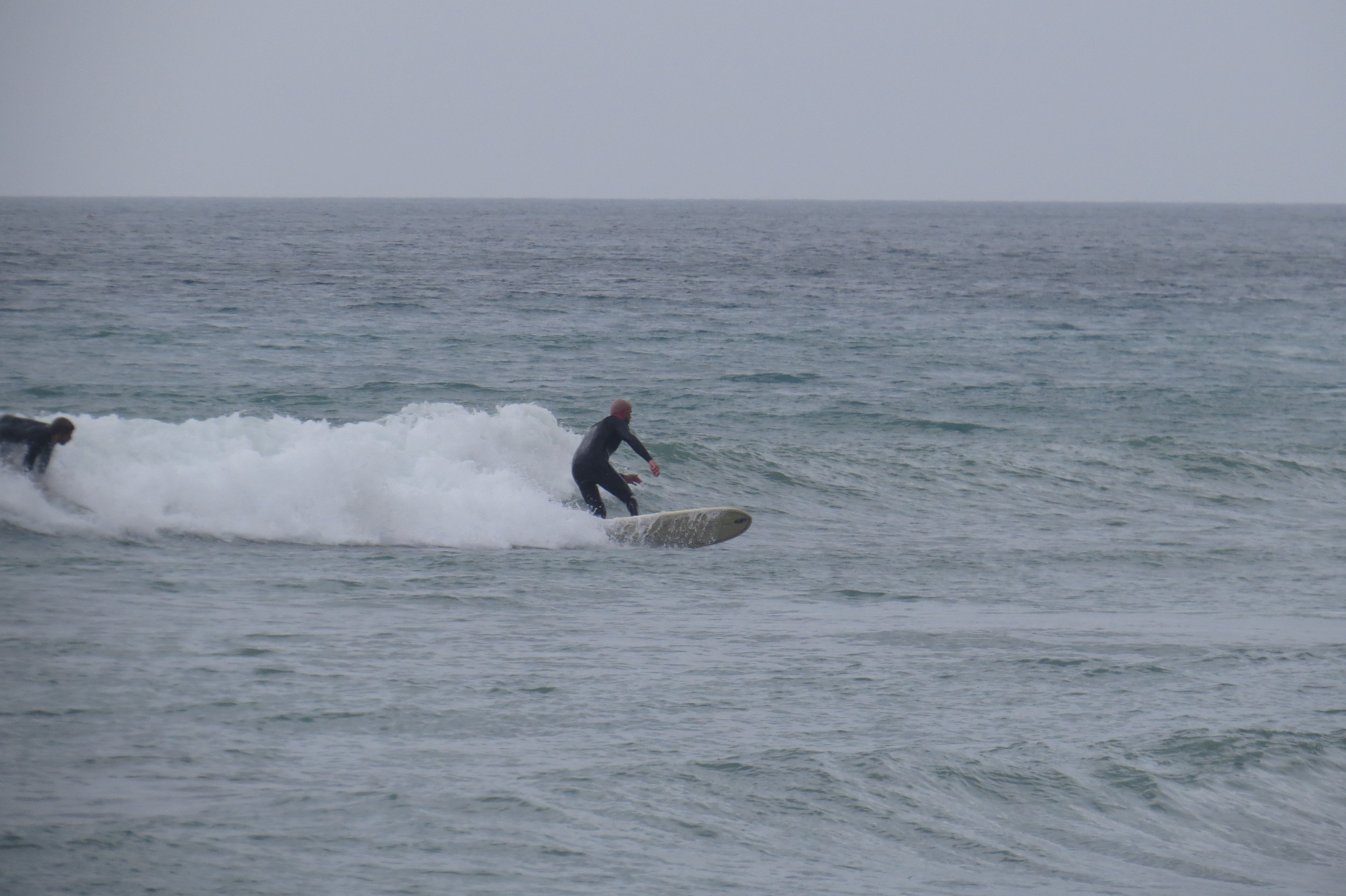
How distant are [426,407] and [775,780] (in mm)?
10614

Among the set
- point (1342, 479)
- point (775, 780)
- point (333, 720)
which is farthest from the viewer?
point (1342, 479)

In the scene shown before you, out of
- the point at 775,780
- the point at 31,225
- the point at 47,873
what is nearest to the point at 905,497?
the point at 775,780

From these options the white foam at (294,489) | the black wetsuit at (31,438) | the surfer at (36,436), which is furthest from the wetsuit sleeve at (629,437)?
the black wetsuit at (31,438)

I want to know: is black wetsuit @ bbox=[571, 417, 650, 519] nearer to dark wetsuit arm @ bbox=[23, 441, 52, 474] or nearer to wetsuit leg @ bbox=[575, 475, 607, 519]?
wetsuit leg @ bbox=[575, 475, 607, 519]

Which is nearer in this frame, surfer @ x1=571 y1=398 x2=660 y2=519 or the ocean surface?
the ocean surface

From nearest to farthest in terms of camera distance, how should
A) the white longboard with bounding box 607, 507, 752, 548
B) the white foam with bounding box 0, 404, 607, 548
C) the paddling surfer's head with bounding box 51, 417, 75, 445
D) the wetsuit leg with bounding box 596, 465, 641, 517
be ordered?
the paddling surfer's head with bounding box 51, 417, 75, 445, the white foam with bounding box 0, 404, 607, 548, the white longboard with bounding box 607, 507, 752, 548, the wetsuit leg with bounding box 596, 465, 641, 517

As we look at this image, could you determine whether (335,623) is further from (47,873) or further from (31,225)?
(31,225)

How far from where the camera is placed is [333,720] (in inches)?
276

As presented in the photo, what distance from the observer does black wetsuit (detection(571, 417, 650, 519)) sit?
42.8 feet

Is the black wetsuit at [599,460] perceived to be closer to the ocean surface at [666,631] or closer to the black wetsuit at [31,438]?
the ocean surface at [666,631]

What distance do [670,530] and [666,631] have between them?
350cm

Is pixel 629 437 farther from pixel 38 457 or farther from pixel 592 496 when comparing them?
pixel 38 457

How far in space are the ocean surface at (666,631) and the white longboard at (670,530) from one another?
403 mm

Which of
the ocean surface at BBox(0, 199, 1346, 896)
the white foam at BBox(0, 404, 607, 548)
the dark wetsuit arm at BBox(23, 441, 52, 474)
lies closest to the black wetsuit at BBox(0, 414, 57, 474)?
the dark wetsuit arm at BBox(23, 441, 52, 474)
